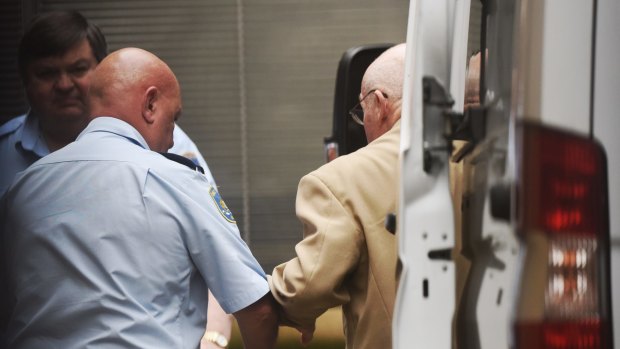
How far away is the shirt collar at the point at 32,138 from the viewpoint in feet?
16.1

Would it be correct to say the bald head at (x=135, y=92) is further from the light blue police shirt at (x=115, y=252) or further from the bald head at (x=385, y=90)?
the bald head at (x=385, y=90)

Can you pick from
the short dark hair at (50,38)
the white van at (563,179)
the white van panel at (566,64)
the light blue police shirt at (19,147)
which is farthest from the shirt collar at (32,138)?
the white van panel at (566,64)

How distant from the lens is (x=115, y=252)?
11.2ft

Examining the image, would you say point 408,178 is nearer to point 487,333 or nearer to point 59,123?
point 487,333

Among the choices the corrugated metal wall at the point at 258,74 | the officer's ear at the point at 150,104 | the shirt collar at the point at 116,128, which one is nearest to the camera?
the shirt collar at the point at 116,128

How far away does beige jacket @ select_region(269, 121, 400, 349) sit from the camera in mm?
3693

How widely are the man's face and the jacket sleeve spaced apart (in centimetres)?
159

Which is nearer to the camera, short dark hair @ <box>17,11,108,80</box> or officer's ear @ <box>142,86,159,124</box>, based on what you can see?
officer's ear @ <box>142,86,159,124</box>

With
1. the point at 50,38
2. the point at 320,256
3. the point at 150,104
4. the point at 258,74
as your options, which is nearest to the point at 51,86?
the point at 50,38

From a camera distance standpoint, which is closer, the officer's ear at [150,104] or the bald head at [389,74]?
the officer's ear at [150,104]

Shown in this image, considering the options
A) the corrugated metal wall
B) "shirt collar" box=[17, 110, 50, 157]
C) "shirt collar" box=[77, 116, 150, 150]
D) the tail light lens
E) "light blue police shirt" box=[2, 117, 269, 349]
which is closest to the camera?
the tail light lens

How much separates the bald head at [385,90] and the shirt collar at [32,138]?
160cm

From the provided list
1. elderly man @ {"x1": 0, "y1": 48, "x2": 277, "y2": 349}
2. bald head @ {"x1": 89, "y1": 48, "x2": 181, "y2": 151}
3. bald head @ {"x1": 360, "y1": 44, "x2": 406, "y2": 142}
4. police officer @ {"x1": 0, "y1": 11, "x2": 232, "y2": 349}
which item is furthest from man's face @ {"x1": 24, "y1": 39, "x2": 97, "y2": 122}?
bald head @ {"x1": 360, "y1": 44, "x2": 406, "y2": 142}

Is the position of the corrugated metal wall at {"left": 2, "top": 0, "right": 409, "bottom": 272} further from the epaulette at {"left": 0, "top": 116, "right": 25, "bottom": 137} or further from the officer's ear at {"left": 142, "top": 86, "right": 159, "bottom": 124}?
the officer's ear at {"left": 142, "top": 86, "right": 159, "bottom": 124}
